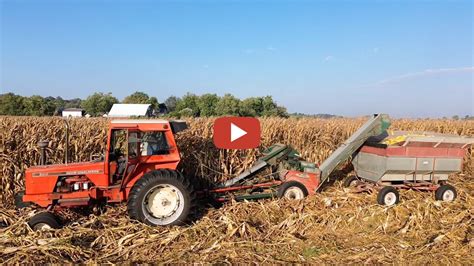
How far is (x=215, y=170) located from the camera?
893 centimetres

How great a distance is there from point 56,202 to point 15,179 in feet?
6.98

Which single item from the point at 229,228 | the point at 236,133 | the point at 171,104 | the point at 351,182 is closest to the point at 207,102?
the point at 236,133

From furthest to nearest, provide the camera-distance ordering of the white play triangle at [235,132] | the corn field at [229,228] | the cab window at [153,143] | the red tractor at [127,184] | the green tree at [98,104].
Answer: the green tree at [98,104] < the white play triangle at [235,132] < the cab window at [153,143] < the red tractor at [127,184] < the corn field at [229,228]

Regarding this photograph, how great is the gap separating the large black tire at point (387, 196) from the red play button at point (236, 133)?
3308mm

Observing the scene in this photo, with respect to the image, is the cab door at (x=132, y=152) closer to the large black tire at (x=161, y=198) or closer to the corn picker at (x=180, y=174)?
the corn picker at (x=180, y=174)

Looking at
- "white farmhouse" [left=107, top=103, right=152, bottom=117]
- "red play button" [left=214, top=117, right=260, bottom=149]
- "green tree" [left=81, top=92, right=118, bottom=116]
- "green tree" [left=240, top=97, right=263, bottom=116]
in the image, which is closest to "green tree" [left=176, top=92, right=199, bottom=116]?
"white farmhouse" [left=107, top=103, right=152, bottom=117]

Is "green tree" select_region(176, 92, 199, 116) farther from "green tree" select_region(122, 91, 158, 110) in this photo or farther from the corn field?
the corn field

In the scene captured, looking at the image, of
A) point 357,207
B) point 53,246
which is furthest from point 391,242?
point 53,246

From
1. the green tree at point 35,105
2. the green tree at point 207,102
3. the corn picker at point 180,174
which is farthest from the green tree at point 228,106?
the corn picker at point 180,174

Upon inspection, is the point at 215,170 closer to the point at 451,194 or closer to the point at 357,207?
the point at 357,207

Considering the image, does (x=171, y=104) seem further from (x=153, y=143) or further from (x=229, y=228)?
(x=229, y=228)

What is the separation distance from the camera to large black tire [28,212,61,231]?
5.23m

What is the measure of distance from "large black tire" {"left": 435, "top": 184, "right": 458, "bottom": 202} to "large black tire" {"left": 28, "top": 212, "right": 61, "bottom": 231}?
7491mm

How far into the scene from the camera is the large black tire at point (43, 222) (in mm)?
5230
